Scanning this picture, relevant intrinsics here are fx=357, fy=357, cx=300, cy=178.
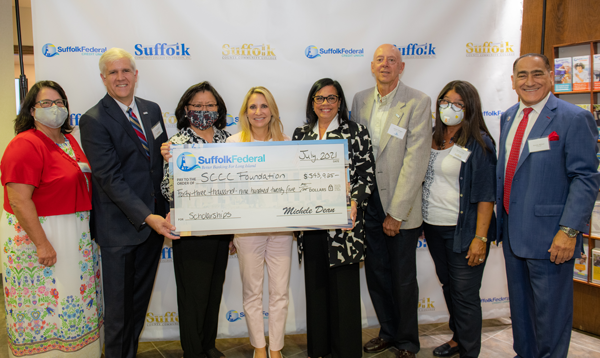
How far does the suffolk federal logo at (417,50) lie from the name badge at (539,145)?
1.30 metres

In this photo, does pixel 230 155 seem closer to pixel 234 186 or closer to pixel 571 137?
pixel 234 186

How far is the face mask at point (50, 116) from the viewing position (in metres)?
2.17

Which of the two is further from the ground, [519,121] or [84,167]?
[519,121]

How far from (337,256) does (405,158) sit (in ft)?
2.66

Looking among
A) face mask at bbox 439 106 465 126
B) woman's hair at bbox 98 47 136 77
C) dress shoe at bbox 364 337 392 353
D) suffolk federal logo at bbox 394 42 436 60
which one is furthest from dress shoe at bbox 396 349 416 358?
woman's hair at bbox 98 47 136 77

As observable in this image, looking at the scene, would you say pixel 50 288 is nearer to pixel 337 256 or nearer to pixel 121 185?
pixel 121 185

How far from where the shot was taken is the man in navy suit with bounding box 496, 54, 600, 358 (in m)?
2.00

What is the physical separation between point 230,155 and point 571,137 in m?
1.94

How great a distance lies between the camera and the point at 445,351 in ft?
8.64

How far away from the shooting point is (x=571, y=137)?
201cm

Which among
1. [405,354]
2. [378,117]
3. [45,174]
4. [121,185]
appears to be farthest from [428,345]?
[45,174]

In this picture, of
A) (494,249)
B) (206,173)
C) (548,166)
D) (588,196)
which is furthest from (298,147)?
(494,249)

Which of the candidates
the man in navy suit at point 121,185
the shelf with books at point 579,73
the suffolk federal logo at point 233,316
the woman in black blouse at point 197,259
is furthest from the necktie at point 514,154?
the suffolk federal logo at point 233,316

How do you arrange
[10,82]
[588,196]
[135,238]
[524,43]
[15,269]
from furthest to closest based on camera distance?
1. [10,82]
2. [524,43]
3. [135,238]
4. [15,269]
5. [588,196]
